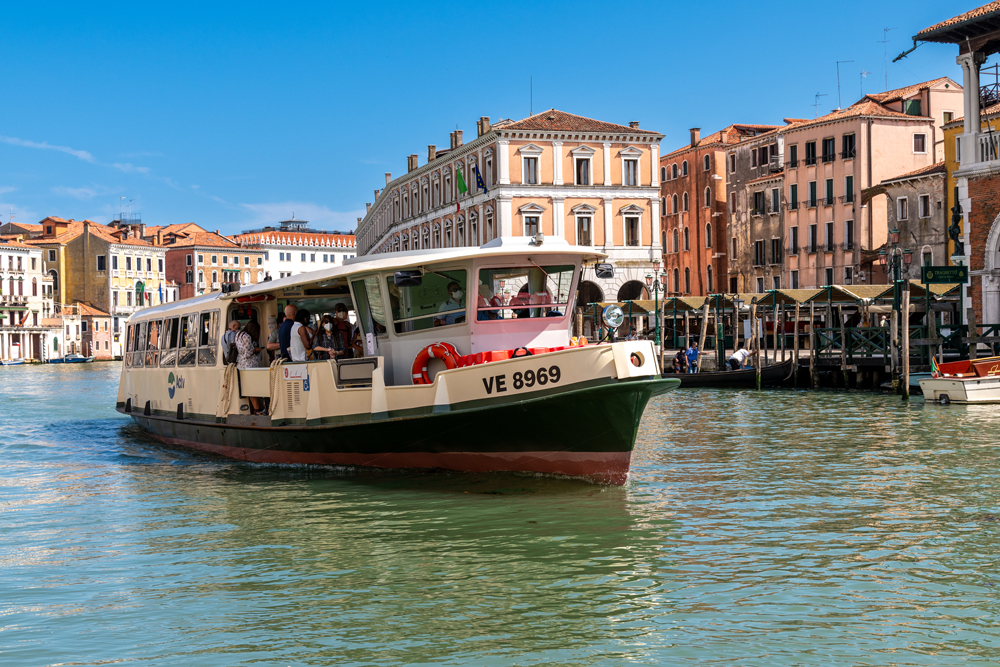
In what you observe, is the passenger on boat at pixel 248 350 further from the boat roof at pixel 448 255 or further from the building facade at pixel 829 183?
the building facade at pixel 829 183

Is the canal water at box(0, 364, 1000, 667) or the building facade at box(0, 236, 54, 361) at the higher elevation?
the building facade at box(0, 236, 54, 361)

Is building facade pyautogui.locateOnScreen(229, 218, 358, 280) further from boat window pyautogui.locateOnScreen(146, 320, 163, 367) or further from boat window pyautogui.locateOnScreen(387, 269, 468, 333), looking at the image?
boat window pyautogui.locateOnScreen(387, 269, 468, 333)

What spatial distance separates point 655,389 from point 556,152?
1856 inches

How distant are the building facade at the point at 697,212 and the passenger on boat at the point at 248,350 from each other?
50.8 metres

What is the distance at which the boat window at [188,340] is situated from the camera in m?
16.1

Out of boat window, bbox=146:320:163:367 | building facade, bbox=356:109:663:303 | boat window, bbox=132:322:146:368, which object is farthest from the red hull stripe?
building facade, bbox=356:109:663:303

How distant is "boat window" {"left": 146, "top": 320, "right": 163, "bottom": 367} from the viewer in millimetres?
18047

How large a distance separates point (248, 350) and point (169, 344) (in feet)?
11.2

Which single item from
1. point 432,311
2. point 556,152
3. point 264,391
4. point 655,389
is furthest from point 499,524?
point 556,152

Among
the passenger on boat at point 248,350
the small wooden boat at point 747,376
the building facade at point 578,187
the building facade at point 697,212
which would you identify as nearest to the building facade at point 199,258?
the building facade at point 697,212

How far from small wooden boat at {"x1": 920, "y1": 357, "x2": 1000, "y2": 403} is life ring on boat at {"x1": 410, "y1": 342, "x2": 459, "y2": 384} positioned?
15.6m

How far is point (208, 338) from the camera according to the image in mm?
15578

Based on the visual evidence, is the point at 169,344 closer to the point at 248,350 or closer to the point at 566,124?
the point at 248,350

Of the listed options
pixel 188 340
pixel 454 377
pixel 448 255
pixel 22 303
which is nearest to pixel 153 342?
pixel 188 340
